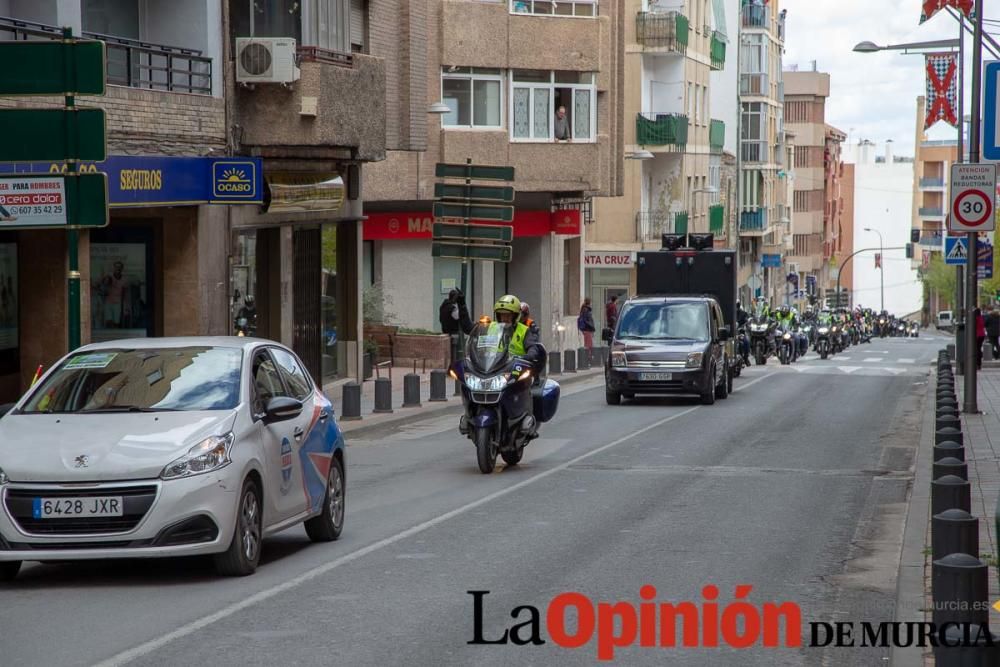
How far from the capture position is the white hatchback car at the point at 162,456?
9.34 meters

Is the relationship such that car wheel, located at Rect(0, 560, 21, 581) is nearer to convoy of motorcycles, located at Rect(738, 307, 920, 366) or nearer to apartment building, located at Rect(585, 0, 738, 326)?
convoy of motorcycles, located at Rect(738, 307, 920, 366)

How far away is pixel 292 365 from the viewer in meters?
11.8

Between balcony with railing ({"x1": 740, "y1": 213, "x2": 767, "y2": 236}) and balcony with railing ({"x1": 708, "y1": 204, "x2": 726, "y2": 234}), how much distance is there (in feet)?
32.9

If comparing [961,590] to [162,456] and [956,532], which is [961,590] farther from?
[162,456]

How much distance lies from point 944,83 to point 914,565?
A: 108 ft

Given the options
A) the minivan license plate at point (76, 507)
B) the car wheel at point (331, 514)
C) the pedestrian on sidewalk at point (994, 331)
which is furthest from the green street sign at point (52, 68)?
the pedestrian on sidewalk at point (994, 331)

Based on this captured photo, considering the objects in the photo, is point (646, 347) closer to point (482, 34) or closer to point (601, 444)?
point (601, 444)

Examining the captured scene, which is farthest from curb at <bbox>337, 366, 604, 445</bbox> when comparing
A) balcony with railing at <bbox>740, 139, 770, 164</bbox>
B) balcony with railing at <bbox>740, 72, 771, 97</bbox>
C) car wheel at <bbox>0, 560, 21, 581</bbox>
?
balcony with railing at <bbox>740, 72, 771, 97</bbox>

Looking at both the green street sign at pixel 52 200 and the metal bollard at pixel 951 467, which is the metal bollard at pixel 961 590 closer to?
the metal bollard at pixel 951 467

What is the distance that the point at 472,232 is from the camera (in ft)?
94.8

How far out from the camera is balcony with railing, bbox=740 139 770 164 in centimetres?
8656

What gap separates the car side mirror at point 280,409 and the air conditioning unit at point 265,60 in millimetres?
14462

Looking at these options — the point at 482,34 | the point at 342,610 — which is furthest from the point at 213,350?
the point at 482,34

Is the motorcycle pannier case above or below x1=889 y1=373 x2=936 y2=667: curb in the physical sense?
above
